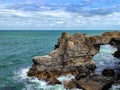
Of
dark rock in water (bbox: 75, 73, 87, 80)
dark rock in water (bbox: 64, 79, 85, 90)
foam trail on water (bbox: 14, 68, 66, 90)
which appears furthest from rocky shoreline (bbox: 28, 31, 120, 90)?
foam trail on water (bbox: 14, 68, 66, 90)

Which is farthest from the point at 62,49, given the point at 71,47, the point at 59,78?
the point at 59,78

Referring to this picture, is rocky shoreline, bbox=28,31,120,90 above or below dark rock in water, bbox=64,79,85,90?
above

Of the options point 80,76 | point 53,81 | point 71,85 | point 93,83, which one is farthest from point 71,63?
point 93,83

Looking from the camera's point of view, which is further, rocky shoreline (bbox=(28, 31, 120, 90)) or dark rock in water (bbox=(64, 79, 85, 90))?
rocky shoreline (bbox=(28, 31, 120, 90))

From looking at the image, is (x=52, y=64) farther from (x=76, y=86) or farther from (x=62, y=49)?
(x=76, y=86)

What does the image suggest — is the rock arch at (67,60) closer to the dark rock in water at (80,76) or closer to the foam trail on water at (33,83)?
the foam trail on water at (33,83)

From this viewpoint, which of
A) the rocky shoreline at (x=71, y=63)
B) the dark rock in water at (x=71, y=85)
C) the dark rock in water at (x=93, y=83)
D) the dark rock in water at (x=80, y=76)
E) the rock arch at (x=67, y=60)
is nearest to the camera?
the dark rock in water at (x=93, y=83)

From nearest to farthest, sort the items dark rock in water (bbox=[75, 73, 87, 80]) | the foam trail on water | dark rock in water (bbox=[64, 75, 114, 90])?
dark rock in water (bbox=[64, 75, 114, 90]) < the foam trail on water < dark rock in water (bbox=[75, 73, 87, 80])

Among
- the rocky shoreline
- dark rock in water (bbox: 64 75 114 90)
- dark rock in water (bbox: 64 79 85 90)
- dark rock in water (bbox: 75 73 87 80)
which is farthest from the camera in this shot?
the rocky shoreline

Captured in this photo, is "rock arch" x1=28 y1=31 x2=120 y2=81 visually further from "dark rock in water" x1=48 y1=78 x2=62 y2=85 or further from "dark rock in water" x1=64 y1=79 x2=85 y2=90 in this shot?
"dark rock in water" x1=64 y1=79 x2=85 y2=90

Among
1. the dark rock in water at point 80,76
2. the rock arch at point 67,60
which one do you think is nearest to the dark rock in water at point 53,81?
the rock arch at point 67,60

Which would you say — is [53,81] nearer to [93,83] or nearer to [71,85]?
[71,85]

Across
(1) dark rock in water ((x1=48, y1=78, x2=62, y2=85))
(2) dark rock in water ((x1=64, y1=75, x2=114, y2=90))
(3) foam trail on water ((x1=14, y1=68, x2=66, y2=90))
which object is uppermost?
(2) dark rock in water ((x1=64, y1=75, x2=114, y2=90))

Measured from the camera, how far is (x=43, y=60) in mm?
42469
